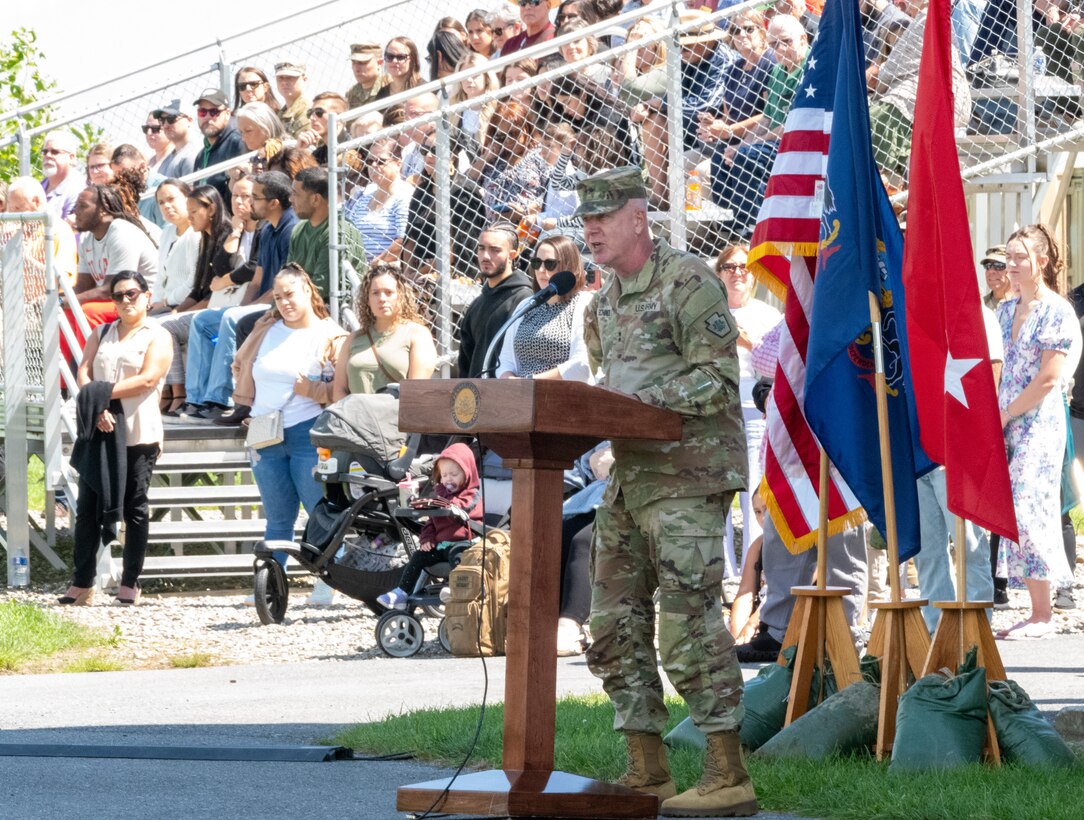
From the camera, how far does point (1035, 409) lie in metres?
10.2

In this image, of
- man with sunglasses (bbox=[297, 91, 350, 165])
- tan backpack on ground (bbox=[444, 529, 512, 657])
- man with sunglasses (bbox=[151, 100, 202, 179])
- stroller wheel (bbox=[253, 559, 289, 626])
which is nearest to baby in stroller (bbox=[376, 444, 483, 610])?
tan backpack on ground (bbox=[444, 529, 512, 657])

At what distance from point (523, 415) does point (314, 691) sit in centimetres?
A: 436

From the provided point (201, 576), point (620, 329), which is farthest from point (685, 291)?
point (201, 576)

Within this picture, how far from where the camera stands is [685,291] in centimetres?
548

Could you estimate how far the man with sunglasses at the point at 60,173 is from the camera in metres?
17.0

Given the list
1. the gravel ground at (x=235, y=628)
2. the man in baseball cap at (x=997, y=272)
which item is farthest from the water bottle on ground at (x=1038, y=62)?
the gravel ground at (x=235, y=628)

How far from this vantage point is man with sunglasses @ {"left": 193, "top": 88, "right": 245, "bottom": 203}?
1661cm

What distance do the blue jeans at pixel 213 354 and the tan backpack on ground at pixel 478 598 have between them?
13.4ft

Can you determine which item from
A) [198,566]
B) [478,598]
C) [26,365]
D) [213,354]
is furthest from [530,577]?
[26,365]

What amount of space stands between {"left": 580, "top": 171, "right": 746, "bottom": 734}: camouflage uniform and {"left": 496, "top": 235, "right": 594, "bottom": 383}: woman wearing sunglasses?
489 centimetres

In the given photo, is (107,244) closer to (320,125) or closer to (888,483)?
(320,125)

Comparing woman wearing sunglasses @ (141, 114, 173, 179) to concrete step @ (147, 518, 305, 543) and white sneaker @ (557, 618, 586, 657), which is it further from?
white sneaker @ (557, 618, 586, 657)

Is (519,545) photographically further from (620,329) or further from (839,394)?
(839,394)

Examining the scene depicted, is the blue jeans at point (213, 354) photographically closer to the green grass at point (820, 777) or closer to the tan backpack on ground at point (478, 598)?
the tan backpack on ground at point (478, 598)
